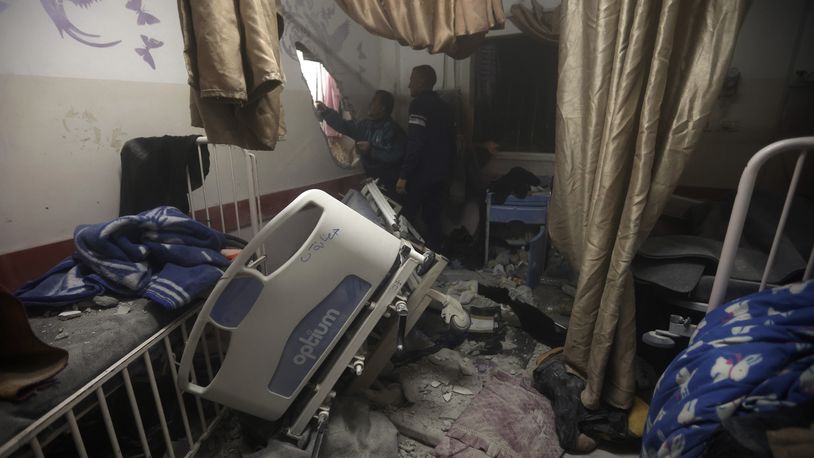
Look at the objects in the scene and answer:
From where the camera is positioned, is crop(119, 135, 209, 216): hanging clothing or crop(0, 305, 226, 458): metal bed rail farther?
crop(119, 135, 209, 216): hanging clothing

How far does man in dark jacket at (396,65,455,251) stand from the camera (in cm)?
274

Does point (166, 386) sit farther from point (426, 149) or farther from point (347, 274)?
point (426, 149)

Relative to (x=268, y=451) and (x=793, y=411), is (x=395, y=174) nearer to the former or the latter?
(x=268, y=451)

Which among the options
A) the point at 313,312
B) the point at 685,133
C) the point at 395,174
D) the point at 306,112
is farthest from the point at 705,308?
the point at 306,112

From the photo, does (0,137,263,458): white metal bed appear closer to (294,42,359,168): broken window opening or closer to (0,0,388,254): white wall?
(0,0,388,254): white wall

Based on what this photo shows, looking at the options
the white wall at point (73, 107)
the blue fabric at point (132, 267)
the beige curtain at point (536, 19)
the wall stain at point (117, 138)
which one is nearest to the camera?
the blue fabric at point (132, 267)

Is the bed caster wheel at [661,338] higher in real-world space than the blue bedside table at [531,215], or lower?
higher

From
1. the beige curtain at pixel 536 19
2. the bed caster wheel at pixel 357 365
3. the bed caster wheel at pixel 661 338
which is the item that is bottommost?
the bed caster wheel at pixel 357 365

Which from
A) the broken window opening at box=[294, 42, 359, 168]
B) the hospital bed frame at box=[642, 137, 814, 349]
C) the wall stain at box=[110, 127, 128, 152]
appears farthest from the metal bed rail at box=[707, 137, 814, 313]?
the broken window opening at box=[294, 42, 359, 168]

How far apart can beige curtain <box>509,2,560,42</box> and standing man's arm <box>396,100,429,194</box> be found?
3.57 feet

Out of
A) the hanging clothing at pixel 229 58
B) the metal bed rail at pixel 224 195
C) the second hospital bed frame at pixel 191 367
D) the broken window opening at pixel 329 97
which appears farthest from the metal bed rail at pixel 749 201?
the broken window opening at pixel 329 97

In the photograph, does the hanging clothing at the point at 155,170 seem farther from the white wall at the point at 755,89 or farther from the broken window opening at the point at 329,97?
the white wall at the point at 755,89

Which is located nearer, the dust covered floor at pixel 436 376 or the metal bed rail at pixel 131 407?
the metal bed rail at pixel 131 407

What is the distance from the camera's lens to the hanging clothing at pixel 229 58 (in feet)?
3.04
